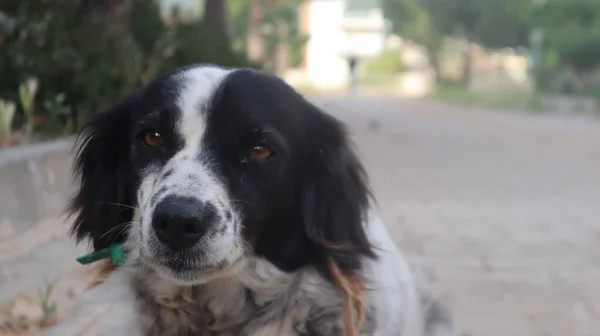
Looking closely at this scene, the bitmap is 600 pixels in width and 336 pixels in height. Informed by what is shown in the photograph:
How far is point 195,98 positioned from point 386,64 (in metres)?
58.8

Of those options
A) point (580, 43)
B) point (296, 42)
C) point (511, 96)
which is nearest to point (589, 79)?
Result: point (580, 43)

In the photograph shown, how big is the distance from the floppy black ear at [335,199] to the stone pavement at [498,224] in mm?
1422

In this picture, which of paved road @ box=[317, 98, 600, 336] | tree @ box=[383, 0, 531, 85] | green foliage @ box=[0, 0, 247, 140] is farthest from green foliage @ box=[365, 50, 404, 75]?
green foliage @ box=[0, 0, 247, 140]

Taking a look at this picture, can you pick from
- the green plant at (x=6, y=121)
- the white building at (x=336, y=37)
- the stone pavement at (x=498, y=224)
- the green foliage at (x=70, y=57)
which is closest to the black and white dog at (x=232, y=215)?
the stone pavement at (x=498, y=224)

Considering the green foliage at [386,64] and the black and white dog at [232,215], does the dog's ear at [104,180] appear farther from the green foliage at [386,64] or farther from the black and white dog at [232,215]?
the green foliage at [386,64]

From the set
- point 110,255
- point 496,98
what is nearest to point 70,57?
point 110,255

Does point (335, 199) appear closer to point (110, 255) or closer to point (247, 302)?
point (247, 302)

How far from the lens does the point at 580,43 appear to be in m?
26.8

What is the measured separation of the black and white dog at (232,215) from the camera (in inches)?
108

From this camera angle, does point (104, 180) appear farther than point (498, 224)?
No

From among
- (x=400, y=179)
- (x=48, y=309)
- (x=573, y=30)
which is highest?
(x=48, y=309)

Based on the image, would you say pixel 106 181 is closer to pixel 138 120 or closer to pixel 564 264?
pixel 138 120

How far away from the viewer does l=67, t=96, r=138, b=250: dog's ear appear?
3256 millimetres

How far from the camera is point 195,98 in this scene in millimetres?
2969
